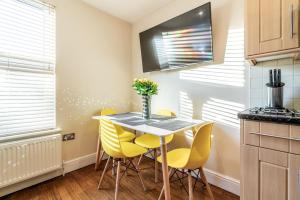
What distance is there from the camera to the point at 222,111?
197cm

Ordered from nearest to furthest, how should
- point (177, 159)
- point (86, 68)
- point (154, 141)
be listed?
point (177, 159) → point (154, 141) → point (86, 68)

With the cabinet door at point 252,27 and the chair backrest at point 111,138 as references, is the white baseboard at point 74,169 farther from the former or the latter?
the cabinet door at point 252,27

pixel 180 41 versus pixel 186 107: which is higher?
pixel 180 41

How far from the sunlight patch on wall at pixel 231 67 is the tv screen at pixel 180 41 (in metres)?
0.17

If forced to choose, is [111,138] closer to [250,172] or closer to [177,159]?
[177,159]

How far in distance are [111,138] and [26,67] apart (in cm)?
141

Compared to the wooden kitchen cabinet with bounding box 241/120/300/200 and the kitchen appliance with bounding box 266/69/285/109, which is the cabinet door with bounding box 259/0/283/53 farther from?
the wooden kitchen cabinet with bounding box 241/120/300/200

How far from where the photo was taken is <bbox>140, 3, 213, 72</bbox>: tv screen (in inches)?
78.4

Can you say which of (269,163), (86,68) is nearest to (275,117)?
(269,163)

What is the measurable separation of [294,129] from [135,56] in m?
2.65

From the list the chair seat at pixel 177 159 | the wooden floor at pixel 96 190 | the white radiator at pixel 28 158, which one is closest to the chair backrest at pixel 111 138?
the chair seat at pixel 177 159

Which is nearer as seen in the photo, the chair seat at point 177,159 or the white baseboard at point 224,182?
the chair seat at point 177,159

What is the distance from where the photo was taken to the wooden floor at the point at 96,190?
6.02ft

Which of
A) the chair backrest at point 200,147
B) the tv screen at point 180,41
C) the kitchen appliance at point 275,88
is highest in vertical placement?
the tv screen at point 180,41
